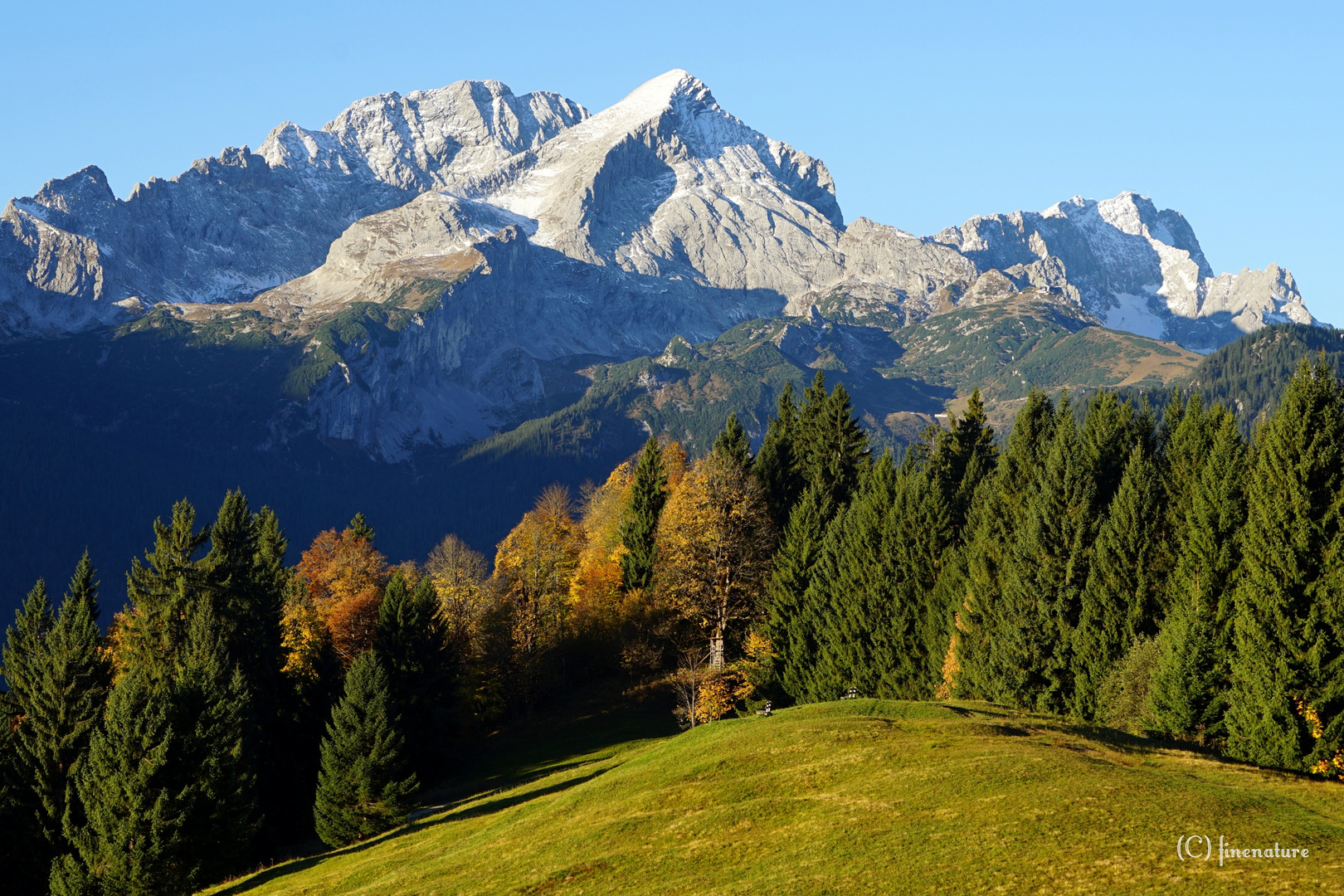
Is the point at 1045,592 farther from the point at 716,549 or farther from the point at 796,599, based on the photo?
the point at 716,549

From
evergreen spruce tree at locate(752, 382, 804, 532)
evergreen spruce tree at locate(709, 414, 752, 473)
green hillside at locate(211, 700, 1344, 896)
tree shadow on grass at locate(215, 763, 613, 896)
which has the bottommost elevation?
tree shadow on grass at locate(215, 763, 613, 896)

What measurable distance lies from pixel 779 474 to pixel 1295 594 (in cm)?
5320

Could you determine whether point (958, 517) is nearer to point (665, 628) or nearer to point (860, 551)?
point (860, 551)

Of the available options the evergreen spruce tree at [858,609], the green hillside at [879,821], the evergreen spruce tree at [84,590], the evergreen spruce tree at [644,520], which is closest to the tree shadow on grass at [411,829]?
the green hillside at [879,821]

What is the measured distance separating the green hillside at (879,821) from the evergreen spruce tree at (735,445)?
3916 centimetres

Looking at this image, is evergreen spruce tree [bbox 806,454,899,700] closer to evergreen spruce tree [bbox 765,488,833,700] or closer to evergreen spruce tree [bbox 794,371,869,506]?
evergreen spruce tree [bbox 765,488,833,700]

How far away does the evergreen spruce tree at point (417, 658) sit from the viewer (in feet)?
255

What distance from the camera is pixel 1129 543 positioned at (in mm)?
60844

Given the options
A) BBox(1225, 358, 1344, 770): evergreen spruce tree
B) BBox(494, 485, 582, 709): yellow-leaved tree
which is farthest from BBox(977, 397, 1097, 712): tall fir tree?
Answer: BBox(494, 485, 582, 709): yellow-leaved tree

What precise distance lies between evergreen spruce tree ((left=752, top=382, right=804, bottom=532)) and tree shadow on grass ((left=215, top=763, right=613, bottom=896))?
133 feet

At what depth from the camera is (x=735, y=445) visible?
97688 mm

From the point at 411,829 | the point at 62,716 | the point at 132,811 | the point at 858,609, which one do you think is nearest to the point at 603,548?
the point at 858,609

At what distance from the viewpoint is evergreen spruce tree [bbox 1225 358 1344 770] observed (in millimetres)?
44875

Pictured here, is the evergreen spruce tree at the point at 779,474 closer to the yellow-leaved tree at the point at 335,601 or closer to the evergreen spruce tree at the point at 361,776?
the yellow-leaved tree at the point at 335,601
